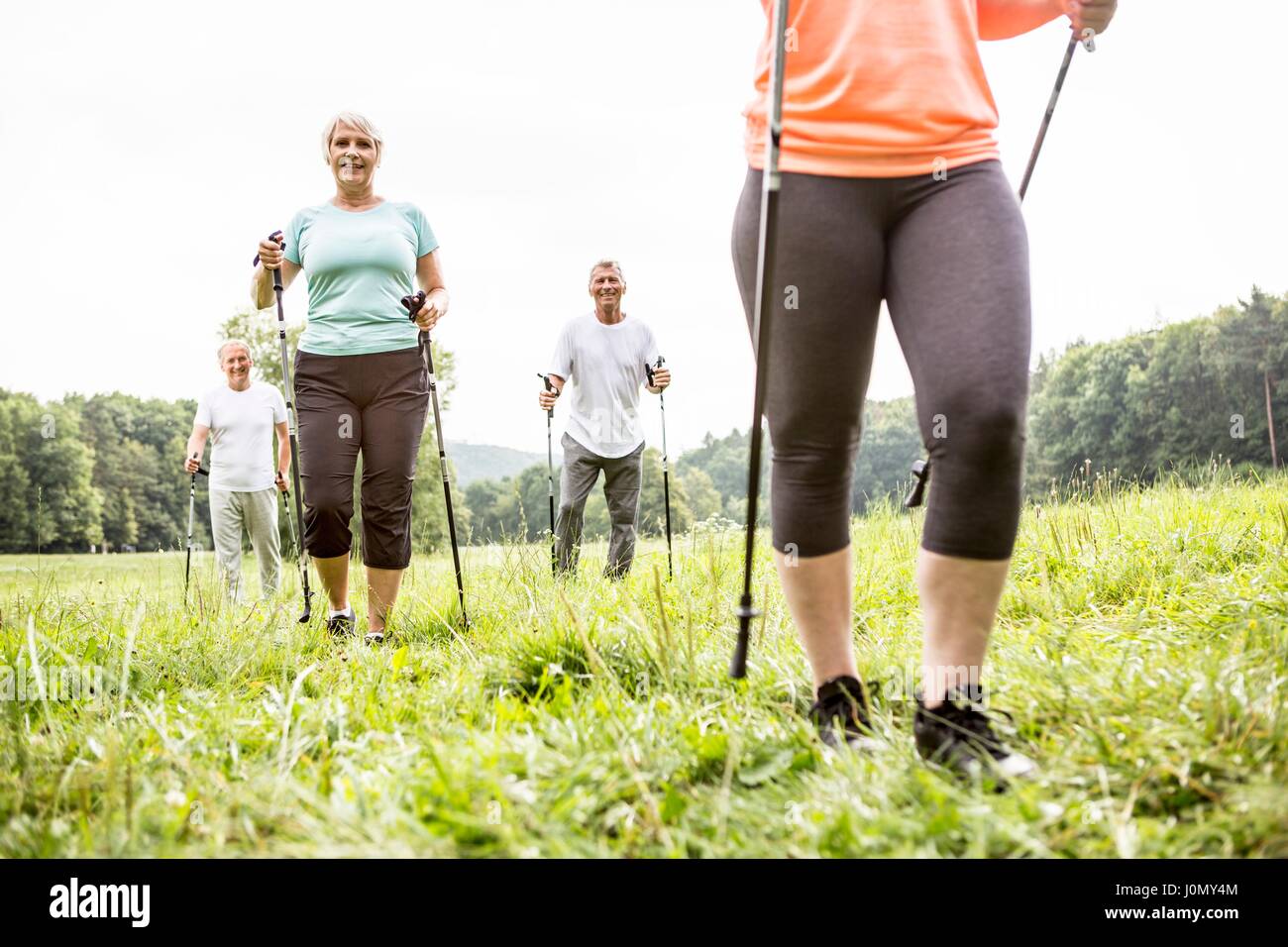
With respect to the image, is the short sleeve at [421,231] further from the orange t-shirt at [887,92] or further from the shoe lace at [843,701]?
the shoe lace at [843,701]

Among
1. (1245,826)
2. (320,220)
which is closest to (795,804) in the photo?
(1245,826)

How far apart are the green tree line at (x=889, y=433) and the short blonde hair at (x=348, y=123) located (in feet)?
78.3

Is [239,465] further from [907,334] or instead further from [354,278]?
[907,334]

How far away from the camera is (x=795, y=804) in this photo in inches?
56.0

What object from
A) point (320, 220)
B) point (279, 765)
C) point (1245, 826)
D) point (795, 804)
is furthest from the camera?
point (320, 220)

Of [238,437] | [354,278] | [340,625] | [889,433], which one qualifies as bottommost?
[340,625]

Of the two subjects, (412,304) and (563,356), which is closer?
(412,304)

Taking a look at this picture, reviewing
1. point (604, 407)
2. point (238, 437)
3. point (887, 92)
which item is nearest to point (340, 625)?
point (604, 407)

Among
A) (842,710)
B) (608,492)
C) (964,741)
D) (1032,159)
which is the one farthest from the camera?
(608,492)

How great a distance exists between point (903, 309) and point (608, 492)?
4295 mm

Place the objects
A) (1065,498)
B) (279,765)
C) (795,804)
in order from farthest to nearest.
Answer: (1065,498) < (279,765) < (795,804)

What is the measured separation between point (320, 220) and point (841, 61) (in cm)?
280

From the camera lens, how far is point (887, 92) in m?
1.70
